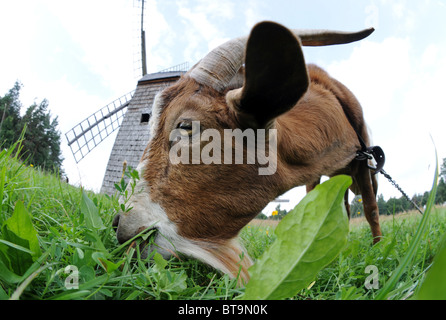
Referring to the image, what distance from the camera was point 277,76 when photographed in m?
1.57

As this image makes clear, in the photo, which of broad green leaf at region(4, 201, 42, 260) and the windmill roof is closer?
broad green leaf at region(4, 201, 42, 260)

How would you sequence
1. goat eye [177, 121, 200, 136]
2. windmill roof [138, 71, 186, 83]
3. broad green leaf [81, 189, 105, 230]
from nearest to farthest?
broad green leaf [81, 189, 105, 230]
goat eye [177, 121, 200, 136]
windmill roof [138, 71, 186, 83]

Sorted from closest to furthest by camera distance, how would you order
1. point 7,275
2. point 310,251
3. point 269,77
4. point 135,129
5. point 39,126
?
1. point 310,251
2. point 7,275
3. point 269,77
4. point 135,129
5. point 39,126

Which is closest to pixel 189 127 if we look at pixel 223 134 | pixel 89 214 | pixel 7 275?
pixel 223 134

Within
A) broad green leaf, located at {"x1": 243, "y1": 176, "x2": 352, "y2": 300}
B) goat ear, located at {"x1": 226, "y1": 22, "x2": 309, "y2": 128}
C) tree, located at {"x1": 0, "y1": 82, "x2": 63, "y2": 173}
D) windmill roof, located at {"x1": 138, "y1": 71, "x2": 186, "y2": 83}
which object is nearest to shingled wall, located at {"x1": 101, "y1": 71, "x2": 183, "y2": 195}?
windmill roof, located at {"x1": 138, "y1": 71, "x2": 186, "y2": 83}

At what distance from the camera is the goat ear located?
1.38 meters

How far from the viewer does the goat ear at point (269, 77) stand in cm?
138

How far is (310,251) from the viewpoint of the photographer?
78 centimetres

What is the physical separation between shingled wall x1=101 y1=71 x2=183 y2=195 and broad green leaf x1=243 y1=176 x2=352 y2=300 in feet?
50.6

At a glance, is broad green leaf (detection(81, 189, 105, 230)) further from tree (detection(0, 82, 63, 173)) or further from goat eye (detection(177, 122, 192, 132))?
tree (detection(0, 82, 63, 173))

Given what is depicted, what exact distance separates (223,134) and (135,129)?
631 inches

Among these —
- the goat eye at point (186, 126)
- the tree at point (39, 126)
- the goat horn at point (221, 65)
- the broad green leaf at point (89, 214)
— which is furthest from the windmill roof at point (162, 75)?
the tree at point (39, 126)

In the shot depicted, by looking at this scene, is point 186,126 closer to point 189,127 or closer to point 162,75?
point 189,127

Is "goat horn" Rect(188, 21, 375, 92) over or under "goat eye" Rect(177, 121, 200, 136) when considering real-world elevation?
over
